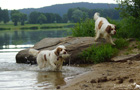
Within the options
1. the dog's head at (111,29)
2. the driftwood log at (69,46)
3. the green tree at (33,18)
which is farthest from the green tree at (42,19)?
the dog's head at (111,29)

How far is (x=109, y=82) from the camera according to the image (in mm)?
6141

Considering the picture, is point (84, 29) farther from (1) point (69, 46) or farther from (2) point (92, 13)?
(2) point (92, 13)

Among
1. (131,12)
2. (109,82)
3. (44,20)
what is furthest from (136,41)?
(44,20)

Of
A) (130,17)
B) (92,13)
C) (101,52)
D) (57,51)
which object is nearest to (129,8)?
(130,17)

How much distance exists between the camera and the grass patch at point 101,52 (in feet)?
33.6

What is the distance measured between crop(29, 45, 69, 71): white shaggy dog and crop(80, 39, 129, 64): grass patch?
163 cm

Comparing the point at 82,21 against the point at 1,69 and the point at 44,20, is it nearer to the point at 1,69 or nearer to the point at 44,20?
the point at 1,69

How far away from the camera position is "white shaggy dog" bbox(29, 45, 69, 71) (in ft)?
29.1

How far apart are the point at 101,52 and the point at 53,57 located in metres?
2.10

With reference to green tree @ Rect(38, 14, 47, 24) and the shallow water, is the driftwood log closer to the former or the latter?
the shallow water

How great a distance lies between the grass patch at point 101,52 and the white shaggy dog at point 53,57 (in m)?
1.63

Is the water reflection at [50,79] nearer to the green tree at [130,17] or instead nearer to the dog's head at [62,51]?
the dog's head at [62,51]

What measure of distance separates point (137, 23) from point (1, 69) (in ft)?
21.5

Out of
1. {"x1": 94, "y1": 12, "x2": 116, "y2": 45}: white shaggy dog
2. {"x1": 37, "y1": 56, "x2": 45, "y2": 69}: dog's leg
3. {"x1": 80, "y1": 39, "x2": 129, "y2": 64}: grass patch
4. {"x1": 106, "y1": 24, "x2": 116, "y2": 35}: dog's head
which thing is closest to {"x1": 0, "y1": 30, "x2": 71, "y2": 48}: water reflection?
{"x1": 94, "y1": 12, "x2": 116, "y2": 45}: white shaggy dog
